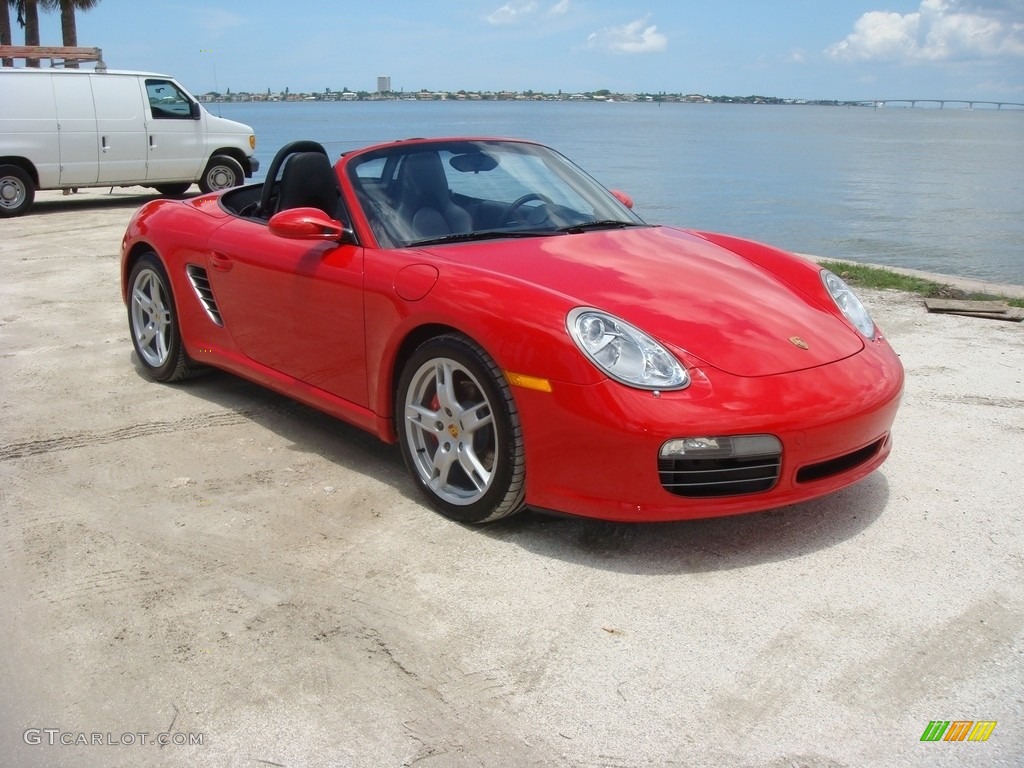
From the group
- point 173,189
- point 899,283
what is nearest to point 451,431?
point 899,283

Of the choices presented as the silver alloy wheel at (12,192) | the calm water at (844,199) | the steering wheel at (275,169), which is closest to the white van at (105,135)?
the silver alloy wheel at (12,192)

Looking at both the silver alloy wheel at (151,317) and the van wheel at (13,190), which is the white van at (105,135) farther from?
the silver alloy wheel at (151,317)

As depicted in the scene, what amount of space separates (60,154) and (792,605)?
13.7 meters

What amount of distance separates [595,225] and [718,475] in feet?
5.32

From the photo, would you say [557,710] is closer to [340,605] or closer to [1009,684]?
[340,605]

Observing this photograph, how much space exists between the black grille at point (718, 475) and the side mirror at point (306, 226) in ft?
5.66

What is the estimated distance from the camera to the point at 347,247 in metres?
4.18

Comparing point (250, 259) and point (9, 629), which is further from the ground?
point (250, 259)

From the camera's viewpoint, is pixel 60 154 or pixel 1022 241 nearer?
pixel 60 154

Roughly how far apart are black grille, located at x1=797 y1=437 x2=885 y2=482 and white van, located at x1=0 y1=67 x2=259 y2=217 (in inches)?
521

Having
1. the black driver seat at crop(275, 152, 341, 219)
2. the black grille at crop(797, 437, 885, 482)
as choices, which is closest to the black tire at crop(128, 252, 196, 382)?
the black driver seat at crop(275, 152, 341, 219)

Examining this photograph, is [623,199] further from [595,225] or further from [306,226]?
[306,226]

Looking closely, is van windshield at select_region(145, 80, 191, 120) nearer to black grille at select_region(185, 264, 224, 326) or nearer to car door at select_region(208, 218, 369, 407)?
black grille at select_region(185, 264, 224, 326)

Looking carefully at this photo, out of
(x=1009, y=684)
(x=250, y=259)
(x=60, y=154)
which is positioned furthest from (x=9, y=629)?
(x=60, y=154)
